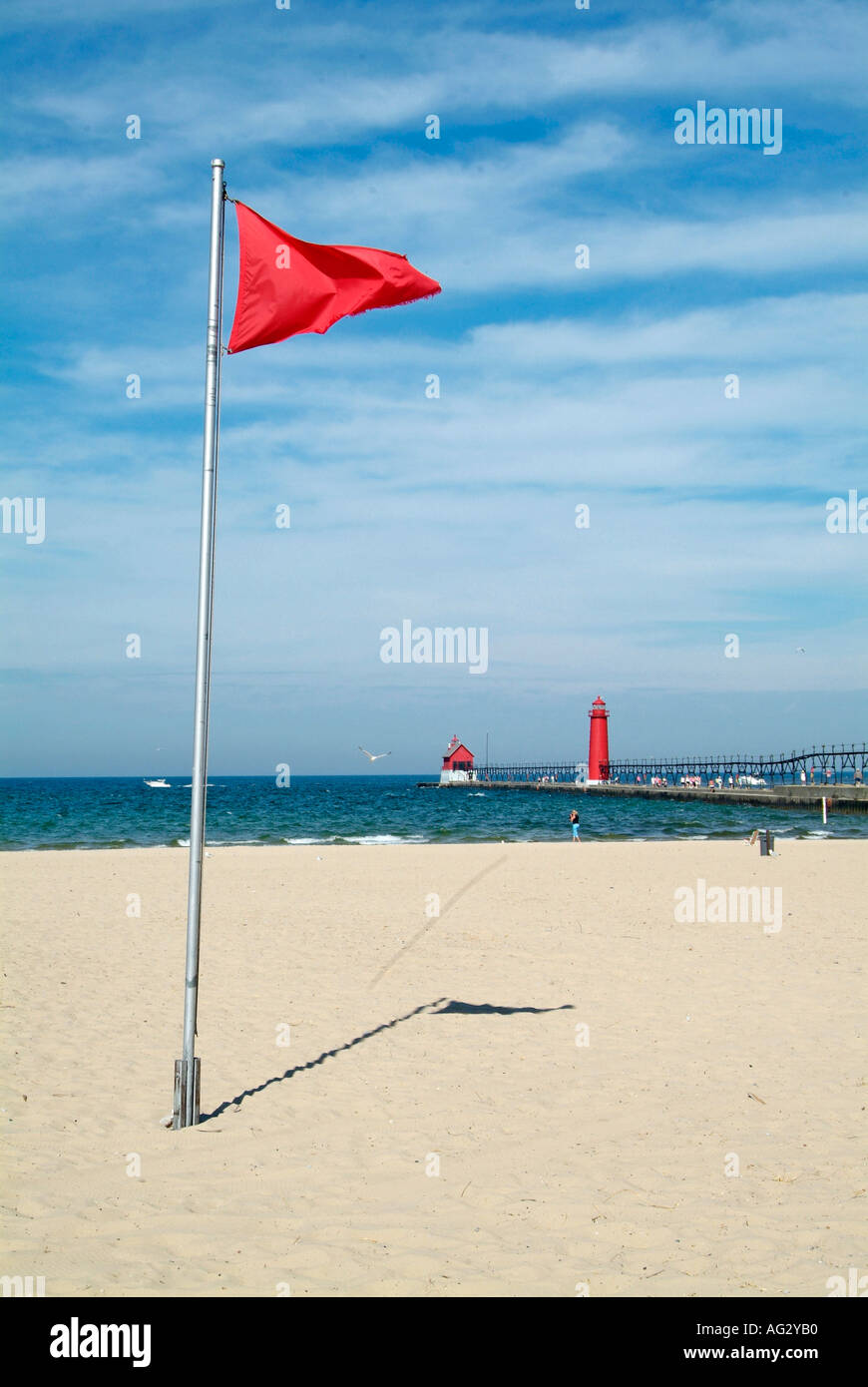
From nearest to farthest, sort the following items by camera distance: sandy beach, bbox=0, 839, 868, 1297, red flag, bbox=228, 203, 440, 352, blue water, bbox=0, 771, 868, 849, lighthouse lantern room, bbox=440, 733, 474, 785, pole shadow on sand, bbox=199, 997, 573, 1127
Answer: sandy beach, bbox=0, 839, 868, 1297 → red flag, bbox=228, 203, 440, 352 → pole shadow on sand, bbox=199, 997, 573, 1127 → blue water, bbox=0, 771, 868, 849 → lighthouse lantern room, bbox=440, 733, 474, 785

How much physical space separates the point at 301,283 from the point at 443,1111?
20.5 ft

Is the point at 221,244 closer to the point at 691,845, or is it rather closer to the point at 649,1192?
the point at 649,1192

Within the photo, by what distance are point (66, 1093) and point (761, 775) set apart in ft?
367

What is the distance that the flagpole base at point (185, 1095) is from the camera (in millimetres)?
7094

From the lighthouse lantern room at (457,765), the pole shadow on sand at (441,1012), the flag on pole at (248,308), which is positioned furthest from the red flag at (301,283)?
the lighthouse lantern room at (457,765)

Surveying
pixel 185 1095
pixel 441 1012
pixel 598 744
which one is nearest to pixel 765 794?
pixel 598 744

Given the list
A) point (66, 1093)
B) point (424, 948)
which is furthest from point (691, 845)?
point (66, 1093)

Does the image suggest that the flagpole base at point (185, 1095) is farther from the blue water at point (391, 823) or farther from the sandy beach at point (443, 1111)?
the blue water at point (391, 823)

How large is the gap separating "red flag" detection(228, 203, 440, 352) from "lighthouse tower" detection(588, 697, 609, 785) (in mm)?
89539

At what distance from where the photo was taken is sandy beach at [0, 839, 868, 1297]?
5.21 m

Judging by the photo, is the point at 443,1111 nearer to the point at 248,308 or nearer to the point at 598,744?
the point at 248,308

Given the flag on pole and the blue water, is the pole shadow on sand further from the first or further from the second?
the blue water

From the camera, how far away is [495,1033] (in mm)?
9617

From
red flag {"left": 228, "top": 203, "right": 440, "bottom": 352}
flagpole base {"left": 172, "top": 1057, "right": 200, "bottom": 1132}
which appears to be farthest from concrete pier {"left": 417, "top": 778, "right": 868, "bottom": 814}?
flagpole base {"left": 172, "top": 1057, "right": 200, "bottom": 1132}
